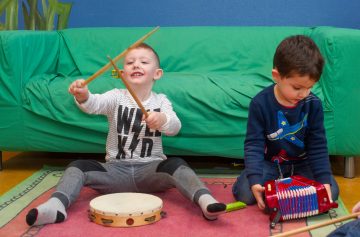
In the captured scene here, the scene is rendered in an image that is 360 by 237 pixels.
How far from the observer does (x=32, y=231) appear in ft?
4.58

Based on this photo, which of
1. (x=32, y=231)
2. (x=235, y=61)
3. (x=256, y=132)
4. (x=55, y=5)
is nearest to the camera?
(x=32, y=231)

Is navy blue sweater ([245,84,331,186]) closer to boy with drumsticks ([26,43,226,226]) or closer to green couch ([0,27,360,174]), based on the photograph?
boy with drumsticks ([26,43,226,226])

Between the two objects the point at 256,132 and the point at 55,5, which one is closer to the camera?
the point at 256,132

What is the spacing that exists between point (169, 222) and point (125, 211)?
14cm

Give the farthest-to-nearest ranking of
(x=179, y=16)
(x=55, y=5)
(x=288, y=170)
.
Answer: (x=179, y=16) → (x=55, y=5) → (x=288, y=170)

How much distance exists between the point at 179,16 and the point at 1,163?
116 centimetres

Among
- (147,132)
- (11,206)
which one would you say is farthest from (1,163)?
(147,132)

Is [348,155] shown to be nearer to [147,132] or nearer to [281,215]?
[281,215]

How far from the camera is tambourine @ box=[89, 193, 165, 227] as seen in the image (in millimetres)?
1393

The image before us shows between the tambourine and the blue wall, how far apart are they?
1.47 m

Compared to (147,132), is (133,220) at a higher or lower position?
lower

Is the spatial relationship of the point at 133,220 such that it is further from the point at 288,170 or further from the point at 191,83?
the point at 191,83

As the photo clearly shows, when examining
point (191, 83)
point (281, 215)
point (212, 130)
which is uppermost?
point (191, 83)

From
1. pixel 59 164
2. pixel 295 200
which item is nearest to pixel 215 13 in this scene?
pixel 59 164
